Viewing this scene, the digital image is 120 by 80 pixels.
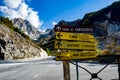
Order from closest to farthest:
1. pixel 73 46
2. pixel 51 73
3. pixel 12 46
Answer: pixel 73 46 < pixel 51 73 < pixel 12 46

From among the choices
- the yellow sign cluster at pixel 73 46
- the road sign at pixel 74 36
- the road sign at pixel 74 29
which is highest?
the road sign at pixel 74 29

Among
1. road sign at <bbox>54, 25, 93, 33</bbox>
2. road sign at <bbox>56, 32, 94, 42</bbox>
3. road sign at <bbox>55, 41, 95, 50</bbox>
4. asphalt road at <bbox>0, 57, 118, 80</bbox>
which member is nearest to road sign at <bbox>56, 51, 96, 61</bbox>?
road sign at <bbox>55, 41, 95, 50</bbox>

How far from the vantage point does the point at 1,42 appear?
56531 mm

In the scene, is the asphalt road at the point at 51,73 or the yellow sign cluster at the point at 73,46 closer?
the yellow sign cluster at the point at 73,46

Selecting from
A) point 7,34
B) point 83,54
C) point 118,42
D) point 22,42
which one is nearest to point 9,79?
point 83,54

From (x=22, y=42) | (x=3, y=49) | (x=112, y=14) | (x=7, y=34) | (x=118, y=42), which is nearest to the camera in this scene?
(x=118, y=42)

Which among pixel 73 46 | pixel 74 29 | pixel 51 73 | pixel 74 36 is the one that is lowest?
pixel 51 73

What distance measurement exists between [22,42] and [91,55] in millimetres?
57834

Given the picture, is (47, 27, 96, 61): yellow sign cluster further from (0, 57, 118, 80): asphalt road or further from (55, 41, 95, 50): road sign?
(0, 57, 118, 80): asphalt road

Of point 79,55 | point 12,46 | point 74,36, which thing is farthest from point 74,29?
point 12,46

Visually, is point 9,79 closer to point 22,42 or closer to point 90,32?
point 90,32

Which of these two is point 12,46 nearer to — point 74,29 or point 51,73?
point 51,73

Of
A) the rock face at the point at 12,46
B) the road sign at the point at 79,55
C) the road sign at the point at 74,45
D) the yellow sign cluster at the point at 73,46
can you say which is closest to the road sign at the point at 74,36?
the yellow sign cluster at the point at 73,46

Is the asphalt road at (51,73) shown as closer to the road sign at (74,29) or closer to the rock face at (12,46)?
the road sign at (74,29)
